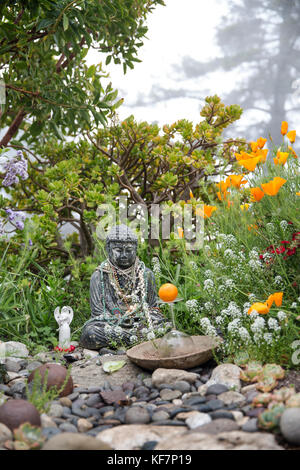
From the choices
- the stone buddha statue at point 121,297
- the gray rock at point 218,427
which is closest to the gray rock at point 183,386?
the gray rock at point 218,427

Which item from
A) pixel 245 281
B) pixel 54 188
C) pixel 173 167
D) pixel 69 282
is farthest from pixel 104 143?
pixel 245 281

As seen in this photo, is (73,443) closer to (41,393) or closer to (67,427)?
(67,427)

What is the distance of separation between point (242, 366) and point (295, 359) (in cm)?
35

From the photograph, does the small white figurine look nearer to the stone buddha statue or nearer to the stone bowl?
the stone buddha statue

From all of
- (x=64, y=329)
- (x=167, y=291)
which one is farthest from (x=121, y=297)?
(x=167, y=291)

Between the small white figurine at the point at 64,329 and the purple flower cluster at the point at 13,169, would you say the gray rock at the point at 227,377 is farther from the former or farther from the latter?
the purple flower cluster at the point at 13,169

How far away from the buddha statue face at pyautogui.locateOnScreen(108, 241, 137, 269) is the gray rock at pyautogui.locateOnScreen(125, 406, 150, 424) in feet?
5.53

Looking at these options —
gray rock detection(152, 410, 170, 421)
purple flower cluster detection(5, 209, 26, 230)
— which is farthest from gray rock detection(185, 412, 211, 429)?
purple flower cluster detection(5, 209, 26, 230)

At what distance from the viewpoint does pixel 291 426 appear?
5.70ft

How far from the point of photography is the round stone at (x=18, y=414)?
193 cm

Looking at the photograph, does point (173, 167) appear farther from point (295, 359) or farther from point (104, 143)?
point (295, 359)

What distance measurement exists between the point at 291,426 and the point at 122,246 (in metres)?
2.21

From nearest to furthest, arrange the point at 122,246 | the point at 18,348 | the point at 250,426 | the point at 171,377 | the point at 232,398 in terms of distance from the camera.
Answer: the point at 250,426
the point at 232,398
the point at 171,377
the point at 18,348
the point at 122,246

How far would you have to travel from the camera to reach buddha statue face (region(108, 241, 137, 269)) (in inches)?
145
